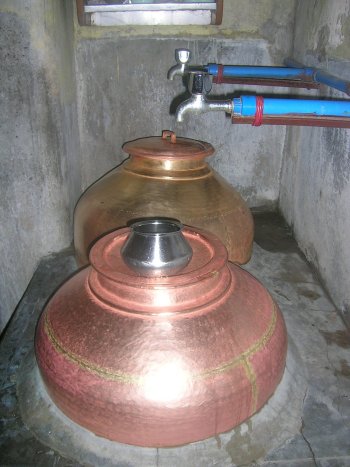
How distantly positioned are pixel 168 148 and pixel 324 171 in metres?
1.26

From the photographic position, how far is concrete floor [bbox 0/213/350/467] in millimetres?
1880

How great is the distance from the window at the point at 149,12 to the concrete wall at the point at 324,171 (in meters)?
0.85

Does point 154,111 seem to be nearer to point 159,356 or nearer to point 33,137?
point 33,137

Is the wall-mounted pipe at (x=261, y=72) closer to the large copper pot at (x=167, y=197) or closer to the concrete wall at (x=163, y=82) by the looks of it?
the large copper pot at (x=167, y=197)

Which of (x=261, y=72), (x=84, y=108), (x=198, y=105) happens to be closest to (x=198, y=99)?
(x=198, y=105)

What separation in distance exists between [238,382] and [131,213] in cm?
142

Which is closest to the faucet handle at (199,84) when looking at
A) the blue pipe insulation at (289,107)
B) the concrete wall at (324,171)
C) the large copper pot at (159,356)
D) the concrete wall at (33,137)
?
the blue pipe insulation at (289,107)

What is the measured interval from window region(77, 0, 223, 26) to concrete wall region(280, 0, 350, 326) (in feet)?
2.78

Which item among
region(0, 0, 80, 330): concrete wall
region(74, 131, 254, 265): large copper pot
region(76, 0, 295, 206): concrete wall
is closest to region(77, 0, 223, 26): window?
region(76, 0, 295, 206): concrete wall

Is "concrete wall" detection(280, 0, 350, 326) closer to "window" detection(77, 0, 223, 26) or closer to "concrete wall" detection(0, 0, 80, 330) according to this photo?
"window" detection(77, 0, 223, 26)

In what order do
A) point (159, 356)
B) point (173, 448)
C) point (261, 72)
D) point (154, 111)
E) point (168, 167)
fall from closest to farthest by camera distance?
point (159, 356)
point (173, 448)
point (168, 167)
point (261, 72)
point (154, 111)

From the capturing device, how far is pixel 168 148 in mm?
3072

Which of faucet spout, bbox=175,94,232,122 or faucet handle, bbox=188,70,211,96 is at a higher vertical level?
faucet handle, bbox=188,70,211,96

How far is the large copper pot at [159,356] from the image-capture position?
169 centimetres
